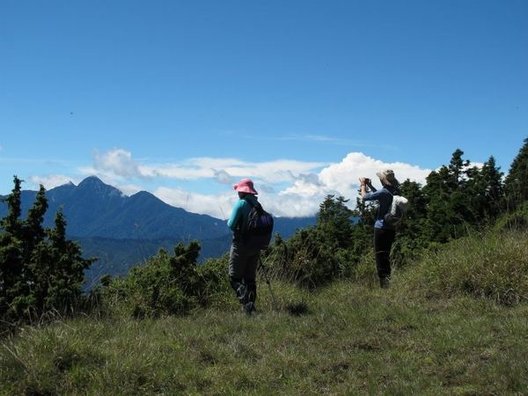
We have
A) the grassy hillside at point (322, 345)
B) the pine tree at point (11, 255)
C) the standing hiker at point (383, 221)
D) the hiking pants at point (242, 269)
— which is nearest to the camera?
the grassy hillside at point (322, 345)

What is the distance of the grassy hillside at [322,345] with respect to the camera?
16.3 feet

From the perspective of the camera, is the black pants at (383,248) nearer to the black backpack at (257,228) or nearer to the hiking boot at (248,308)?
the black backpack at (257,228)

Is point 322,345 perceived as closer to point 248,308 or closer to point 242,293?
point 248,308

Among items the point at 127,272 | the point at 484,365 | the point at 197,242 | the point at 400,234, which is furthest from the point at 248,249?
the point at 400,234

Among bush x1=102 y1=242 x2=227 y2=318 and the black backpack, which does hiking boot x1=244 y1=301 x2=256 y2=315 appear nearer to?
the black backpack

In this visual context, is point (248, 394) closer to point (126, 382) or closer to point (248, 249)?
point (126, 382)

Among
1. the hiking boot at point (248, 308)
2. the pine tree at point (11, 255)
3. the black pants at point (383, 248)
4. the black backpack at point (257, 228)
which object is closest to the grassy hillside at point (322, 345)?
the hiking boot at point (248, 308)

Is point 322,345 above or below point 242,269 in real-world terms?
below

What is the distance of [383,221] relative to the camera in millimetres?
9977

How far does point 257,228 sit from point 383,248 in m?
2.98

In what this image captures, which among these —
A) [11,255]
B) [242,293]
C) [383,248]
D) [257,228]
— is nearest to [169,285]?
[242,293]

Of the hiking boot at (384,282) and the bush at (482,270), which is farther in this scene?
the hiking boot at (384,282)

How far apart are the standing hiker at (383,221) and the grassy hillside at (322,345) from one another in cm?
97

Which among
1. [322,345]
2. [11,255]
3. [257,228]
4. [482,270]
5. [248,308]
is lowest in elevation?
[322,345]
